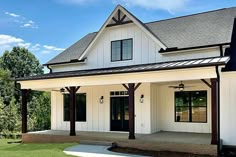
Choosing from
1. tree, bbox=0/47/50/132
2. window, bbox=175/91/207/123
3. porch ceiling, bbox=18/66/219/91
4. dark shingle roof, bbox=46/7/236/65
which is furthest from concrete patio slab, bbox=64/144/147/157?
tree, bbox=0/47/50/132

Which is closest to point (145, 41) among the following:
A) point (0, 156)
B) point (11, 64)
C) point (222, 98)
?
point (222, 98)

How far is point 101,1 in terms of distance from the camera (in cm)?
1791

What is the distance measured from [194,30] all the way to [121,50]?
14.3 ft

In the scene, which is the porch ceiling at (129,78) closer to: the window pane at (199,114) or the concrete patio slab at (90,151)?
the concrete patio slab at (90,151)

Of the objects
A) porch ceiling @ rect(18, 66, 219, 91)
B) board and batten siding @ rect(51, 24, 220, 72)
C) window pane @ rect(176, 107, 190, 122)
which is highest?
board and batten siding @ rect(51, 24, 220, 72)

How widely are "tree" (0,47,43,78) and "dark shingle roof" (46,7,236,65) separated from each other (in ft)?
116

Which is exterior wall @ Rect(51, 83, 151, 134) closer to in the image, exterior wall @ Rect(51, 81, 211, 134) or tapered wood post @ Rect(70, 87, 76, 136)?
exterior wall @ Rect(51, 81, 211, 134)

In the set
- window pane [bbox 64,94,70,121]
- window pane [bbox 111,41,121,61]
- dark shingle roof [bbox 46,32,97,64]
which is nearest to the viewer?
window pane [bbox 111,41,121,61]

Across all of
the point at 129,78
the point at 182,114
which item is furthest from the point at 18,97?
the point at 129,78

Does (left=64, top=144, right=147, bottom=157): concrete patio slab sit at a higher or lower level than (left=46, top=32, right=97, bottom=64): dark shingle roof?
lower

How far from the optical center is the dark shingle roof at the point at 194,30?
1579 centimetres

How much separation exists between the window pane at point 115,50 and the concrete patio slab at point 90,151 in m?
5.79

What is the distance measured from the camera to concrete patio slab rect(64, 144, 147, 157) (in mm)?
11923

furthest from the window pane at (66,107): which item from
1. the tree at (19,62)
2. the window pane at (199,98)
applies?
the tree at (19,62)
